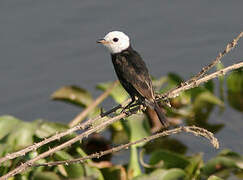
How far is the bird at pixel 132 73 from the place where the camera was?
5.53 metres

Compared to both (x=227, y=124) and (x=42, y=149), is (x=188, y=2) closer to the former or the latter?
(x=227, y=124)

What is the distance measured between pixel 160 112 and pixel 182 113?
282 cm

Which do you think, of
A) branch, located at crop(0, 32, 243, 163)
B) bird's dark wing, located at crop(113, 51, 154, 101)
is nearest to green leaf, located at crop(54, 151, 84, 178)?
bird's dark wing, located at crop(113, 51, 154, 101)

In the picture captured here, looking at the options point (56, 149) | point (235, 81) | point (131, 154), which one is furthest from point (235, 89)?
point (56, 149)

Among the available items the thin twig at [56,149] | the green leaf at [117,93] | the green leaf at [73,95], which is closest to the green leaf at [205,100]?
the green leaf at [117,93]

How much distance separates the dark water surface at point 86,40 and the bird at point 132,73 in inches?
122

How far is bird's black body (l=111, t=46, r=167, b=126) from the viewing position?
552 centimetres

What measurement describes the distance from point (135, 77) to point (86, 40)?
460 centimetres

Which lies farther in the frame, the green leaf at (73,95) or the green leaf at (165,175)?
the green leaf at (73,95)

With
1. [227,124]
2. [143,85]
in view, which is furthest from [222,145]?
[143,85]

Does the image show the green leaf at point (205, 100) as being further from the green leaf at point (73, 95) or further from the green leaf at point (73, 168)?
the green leaf at point (73, 168)

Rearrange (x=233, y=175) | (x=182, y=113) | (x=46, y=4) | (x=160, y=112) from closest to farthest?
(x=160, y=112) → (x=233, y=175) → (x=182, y=113) → (x=46, y=4)

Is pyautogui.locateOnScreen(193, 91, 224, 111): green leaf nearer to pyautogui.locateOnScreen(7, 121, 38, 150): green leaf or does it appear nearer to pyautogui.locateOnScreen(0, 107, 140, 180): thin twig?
pyautogui.locateOnScreen(7, 121, 38, 150): green leaf

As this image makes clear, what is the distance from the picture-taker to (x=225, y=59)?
9453 millimetres
